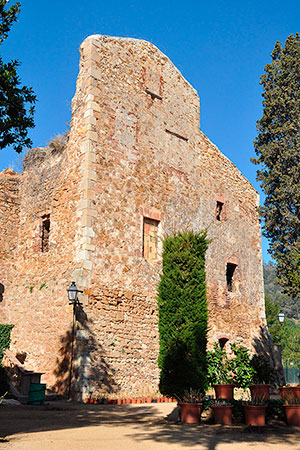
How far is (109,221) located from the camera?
39.4ft

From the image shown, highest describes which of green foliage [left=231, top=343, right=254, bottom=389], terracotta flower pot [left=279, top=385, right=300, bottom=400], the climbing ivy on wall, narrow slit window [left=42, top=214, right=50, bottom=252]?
narrow slit window [left=42, top=214, right=50, bottom=252]

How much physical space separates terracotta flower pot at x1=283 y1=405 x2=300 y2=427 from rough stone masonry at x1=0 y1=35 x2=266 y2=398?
481 centimetres

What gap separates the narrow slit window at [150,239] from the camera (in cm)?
1322

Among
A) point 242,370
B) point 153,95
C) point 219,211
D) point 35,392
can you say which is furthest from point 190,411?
point 219,211

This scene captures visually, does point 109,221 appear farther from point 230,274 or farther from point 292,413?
point 230,274

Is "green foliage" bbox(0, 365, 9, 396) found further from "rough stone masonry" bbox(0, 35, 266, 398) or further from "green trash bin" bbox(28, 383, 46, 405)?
"green trash bin" bbox(28, 383, 46, 405)

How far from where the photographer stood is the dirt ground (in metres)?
5.72

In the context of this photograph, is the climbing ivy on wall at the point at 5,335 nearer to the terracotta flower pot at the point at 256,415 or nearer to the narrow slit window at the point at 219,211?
the terracotta flower pot at the point at 256,415

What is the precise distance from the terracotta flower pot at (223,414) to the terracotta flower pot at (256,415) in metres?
0.41

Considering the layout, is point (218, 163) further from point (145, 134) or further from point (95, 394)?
point (95, 394)

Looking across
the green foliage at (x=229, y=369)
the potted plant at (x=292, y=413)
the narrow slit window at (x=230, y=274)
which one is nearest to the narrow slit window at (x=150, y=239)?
the green foliage at (x=229, y=369)

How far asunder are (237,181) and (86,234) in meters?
9.02

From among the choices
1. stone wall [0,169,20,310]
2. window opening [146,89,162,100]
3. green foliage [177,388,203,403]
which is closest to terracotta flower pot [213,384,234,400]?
green foliage [177,388,203,403]

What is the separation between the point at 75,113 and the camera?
41.9 ft
